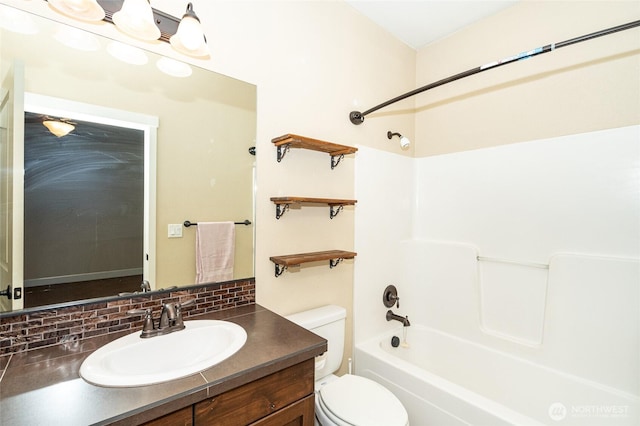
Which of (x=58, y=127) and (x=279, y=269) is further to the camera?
(x=279, y=269)

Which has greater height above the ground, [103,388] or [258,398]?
[103,388]

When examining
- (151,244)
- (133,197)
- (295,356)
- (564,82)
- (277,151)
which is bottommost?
(295,356)

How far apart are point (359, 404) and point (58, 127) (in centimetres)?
168

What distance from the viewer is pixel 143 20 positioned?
1092 millimetres

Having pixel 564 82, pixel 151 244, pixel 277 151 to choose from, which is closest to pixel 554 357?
pixel 564 82

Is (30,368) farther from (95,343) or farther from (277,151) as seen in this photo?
(277,151)

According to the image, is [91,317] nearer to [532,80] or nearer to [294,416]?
[294,416]

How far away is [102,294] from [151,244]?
25 centimetres

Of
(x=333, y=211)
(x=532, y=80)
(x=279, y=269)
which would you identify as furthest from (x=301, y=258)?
(x=532, y=80)

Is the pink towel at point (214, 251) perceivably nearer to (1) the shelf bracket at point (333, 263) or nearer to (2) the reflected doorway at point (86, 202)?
(2) the reflected doorway at point (86, 202)

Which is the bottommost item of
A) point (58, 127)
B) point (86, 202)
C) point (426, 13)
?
point (86, 202)

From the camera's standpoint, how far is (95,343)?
1061 mm

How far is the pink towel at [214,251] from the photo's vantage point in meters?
1.40
